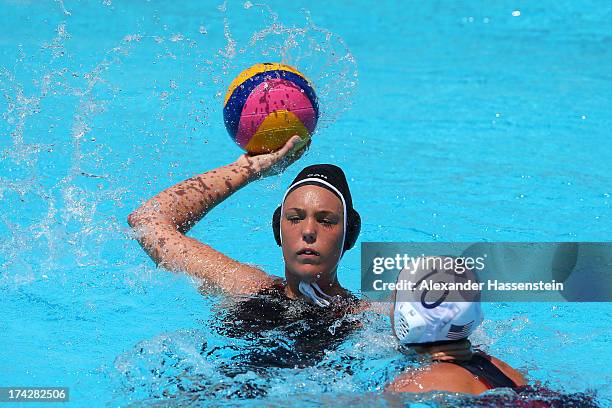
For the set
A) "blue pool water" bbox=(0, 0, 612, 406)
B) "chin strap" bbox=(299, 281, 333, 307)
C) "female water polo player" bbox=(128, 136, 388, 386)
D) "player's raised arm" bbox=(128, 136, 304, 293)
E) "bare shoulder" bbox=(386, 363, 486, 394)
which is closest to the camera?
"bare shoulder" bbox=(386, 363, 486, 394)

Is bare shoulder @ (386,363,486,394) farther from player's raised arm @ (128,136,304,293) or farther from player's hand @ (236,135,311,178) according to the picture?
player's hand @ (236,135,311,178)

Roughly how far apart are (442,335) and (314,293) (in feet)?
2.65

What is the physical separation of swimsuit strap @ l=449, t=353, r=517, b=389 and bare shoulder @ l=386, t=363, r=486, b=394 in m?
0.03

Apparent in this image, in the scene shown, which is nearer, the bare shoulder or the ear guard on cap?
Answer: the bare shoulder

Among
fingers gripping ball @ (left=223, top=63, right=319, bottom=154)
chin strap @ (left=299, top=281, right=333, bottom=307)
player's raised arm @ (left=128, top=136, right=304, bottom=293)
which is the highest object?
fingers gripping ball @ (left=223, top=63, right=319, bottom=154)

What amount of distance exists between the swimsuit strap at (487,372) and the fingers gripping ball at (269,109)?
4.56 feet

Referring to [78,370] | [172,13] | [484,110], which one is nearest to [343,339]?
[78,370]

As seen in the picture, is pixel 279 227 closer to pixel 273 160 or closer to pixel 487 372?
pixel 273 160

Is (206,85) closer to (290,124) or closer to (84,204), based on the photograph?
(84,204)

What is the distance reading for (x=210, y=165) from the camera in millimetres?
7012

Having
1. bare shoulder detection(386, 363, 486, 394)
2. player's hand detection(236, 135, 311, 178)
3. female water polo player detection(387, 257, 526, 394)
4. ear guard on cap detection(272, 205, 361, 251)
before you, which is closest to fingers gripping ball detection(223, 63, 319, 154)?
player's hand detection(236, 135, 311, 178)

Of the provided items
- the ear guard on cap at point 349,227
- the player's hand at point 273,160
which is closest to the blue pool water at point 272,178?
the ear guard on cap at point 349,227

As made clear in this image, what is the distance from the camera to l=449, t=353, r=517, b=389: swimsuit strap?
3.01 m

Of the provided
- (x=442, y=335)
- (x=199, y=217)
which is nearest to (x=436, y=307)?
(x=442, y=335)
